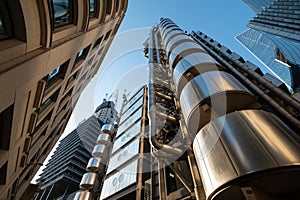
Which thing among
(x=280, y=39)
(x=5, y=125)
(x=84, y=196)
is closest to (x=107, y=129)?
(x=84, y=196)

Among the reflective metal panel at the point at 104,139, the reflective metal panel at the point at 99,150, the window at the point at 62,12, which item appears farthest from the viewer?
the reflective metal panel at the point at 104,139

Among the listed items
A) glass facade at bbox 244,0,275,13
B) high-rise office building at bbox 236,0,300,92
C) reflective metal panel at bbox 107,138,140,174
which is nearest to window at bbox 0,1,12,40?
reflective metal panel at bbox 107,138,140,174

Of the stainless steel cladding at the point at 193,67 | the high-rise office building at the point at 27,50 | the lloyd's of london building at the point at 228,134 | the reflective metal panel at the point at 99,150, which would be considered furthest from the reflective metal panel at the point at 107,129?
the stainless steel cladding at the point at 193,67

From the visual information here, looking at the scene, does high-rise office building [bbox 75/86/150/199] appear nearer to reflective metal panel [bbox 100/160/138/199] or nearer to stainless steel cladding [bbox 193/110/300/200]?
reflective metal panel [bbox 100/160/138/199]

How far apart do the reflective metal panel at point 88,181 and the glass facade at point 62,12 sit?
16.2 metres

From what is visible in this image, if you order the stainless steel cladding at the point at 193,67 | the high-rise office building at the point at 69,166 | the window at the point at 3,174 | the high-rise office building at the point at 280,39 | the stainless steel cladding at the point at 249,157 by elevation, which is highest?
the high-rise office building at the point at 280,39

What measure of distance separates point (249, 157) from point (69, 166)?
180 ft

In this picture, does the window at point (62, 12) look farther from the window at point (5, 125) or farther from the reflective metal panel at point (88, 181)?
the reflective metal panel at point (88, 181)

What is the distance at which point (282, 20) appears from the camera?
57.6 meters

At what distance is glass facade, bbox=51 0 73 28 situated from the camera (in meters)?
6.07

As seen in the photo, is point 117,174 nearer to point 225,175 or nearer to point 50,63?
point 50,63

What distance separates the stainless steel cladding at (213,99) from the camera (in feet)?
14.4

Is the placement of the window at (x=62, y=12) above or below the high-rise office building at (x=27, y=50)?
above

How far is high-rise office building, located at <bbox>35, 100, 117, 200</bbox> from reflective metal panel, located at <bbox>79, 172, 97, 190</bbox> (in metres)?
18.5
